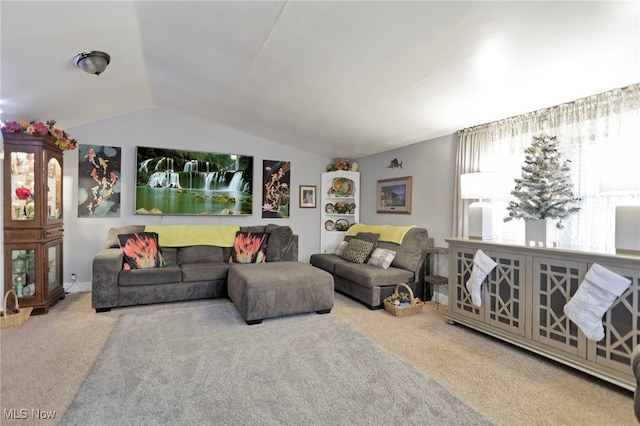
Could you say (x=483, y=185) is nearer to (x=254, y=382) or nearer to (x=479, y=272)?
(x=479, y=272)

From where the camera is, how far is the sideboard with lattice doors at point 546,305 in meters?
2.08

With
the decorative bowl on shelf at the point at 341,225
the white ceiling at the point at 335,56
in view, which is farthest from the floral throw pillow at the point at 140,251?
the decorative bowl on shelf at the point at 341,225

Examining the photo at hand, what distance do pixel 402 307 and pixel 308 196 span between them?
113 inches

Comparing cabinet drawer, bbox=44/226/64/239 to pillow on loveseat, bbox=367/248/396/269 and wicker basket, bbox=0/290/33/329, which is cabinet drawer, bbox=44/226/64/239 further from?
pillow on loveseat, bbox=367/248/396/269

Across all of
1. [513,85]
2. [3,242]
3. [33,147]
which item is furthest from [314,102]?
[3,242]

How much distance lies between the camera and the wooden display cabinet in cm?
332

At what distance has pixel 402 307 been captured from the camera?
354 centimetres

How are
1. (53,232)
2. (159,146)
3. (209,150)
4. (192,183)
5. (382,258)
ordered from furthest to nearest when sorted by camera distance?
(209,150)
(192,183)
(159,146)
(382,258)
(53,232)

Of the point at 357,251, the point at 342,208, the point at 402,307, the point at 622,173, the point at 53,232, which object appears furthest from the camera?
the point at 342,208

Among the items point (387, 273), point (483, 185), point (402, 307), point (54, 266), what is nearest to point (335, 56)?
point (483, 185)

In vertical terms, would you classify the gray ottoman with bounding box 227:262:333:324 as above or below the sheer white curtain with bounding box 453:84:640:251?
below

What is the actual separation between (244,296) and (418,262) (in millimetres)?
2165

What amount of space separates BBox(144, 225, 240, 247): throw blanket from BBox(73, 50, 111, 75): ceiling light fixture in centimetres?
217

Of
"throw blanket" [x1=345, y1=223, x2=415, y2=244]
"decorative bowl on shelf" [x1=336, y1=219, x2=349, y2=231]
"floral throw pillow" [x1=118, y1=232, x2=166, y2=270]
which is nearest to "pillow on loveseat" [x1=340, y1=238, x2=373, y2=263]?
"throw blanket" [x1=345, y1=223, x2=415, y2=244]
